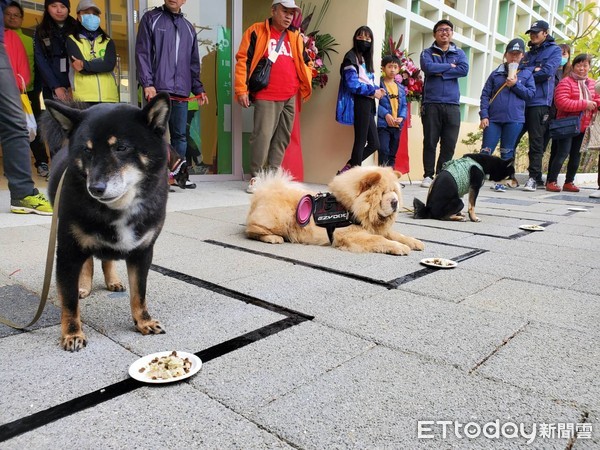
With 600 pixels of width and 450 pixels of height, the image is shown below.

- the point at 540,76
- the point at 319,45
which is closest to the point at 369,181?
the point at 319,45

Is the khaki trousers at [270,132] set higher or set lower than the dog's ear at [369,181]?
higher

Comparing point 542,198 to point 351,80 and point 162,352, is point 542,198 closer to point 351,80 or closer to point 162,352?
point 351,80

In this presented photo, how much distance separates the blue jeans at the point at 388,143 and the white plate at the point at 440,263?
472 centimetres

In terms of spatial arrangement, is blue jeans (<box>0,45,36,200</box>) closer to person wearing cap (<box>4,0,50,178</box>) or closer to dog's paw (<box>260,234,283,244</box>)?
person wearing cap (<box>4,0,50,178</box>)

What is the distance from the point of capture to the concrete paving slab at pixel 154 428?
1.16m

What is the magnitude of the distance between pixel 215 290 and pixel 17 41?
4.95 meters

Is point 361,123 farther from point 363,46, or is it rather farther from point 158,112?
point 158,112

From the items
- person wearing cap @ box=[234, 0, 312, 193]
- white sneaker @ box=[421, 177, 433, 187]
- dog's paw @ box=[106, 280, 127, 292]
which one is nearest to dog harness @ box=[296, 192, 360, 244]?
dog's paw @ box=[106, 280, 127, 292]

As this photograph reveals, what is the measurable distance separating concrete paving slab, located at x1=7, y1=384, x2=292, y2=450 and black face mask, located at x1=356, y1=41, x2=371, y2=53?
6.37 m

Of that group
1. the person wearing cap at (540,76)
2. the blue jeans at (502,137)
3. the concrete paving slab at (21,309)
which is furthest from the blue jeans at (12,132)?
the person wearing cap at (540,76)

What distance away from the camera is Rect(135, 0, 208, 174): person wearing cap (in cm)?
550

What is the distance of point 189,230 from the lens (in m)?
3.94

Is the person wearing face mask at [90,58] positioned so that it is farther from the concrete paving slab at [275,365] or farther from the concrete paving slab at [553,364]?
the concrete paving slab at [553,364]

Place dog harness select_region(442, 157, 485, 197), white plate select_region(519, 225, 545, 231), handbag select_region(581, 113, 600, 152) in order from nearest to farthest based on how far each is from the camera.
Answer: white plate select_region(519, 225, 545, 231) → dog harness select_region(442, 157, 485, 197) → handbag select_region(581, 113, 600, 152)
